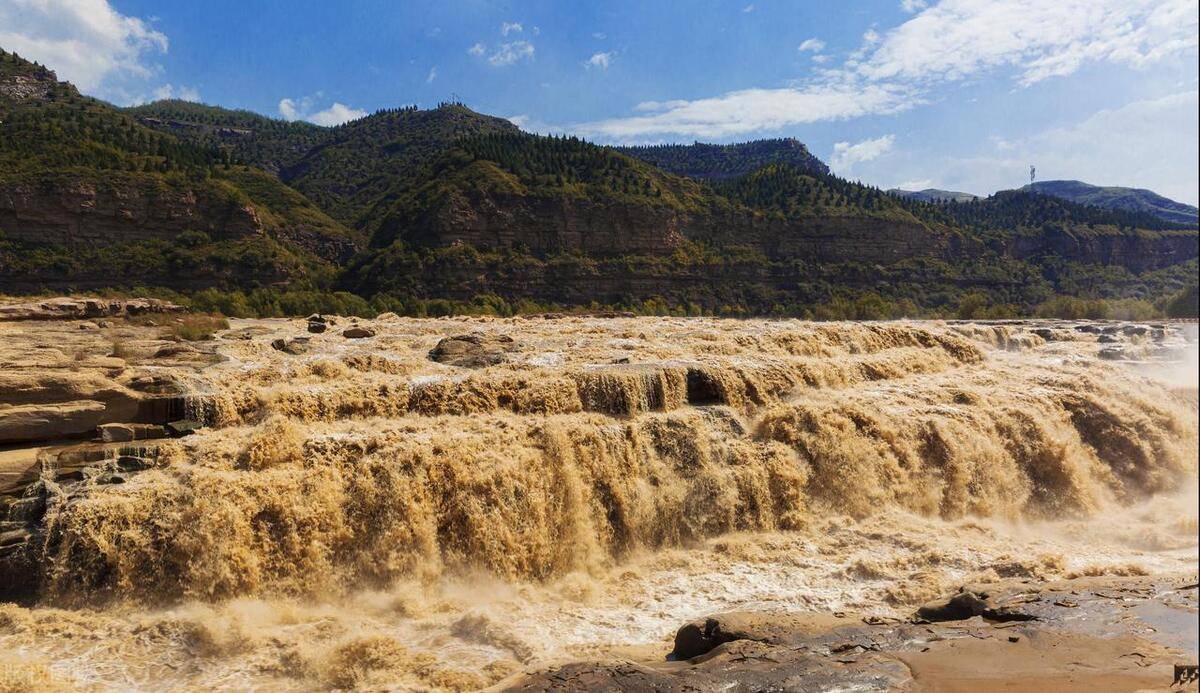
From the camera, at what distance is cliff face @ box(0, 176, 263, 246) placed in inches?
1580

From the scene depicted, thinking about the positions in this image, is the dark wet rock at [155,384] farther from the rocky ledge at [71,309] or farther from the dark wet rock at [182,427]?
the rocky ledge at [71,309]

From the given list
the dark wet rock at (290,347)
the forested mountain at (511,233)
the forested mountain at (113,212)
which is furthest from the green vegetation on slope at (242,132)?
the dark wet rock at (290,347)

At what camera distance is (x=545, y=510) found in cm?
1087

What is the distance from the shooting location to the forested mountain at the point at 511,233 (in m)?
42.6

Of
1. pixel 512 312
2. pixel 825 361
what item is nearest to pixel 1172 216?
pixel 512 312

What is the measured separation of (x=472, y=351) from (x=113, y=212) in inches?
1634

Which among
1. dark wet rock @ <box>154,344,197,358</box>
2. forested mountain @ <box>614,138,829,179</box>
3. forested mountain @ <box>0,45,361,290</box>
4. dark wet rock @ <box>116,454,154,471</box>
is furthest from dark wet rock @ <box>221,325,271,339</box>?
forested mountain @ <box>614,138,829,179</box>

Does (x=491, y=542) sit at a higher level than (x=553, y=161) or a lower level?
lower

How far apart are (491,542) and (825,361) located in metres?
11.0

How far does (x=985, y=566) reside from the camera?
1026 cm

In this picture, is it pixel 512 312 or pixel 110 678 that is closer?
pixel 110 678

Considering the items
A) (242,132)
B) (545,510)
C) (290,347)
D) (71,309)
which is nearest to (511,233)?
(71,309)

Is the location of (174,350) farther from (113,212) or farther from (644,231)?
(644,231)

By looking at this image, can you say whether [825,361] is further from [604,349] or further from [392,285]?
[392,285]
